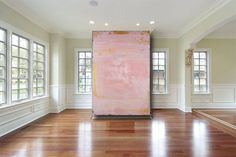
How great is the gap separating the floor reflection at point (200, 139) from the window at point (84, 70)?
438 centimetres

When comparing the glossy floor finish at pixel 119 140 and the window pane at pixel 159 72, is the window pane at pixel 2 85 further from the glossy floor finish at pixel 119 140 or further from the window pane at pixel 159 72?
the window pane at pixel 159 72

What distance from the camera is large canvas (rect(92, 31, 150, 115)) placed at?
20.5 feet

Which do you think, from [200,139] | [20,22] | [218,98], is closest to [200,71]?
[218,98]

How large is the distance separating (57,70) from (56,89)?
0.68m

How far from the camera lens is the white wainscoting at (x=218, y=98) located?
754 centimetres

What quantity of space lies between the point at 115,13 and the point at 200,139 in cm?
368

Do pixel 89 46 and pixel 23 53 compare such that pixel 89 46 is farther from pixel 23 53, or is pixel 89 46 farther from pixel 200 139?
pixel 200 139

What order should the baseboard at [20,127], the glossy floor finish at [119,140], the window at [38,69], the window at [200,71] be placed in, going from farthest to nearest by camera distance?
1. the window at [200,71]
2. the window at [38,69]
3. the baseboard at [20,127]
4. the glossy floor finish at [119,140]

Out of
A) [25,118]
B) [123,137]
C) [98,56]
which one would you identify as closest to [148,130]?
[123,137]

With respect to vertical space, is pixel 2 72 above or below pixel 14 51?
below

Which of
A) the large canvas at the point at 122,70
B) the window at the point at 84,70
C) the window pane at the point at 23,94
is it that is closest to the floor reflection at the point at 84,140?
the large canvas at the point at 122,70

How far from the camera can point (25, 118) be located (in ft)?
17.1

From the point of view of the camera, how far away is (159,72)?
787cm

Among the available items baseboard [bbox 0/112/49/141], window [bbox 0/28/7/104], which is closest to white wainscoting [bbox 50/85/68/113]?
baseboard [bbox 0/112/49/141]
